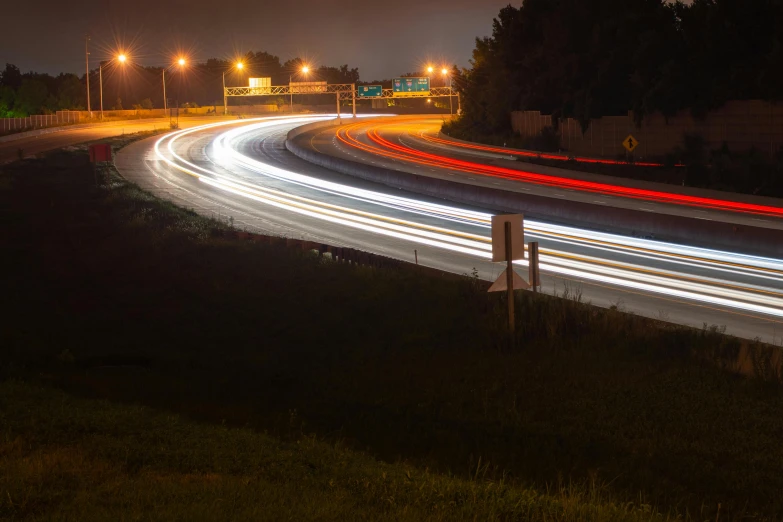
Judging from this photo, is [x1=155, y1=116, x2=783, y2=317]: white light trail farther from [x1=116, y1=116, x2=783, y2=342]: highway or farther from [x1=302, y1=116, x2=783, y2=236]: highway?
[x1=302, y1=116, x2=783, y2=236]: highway

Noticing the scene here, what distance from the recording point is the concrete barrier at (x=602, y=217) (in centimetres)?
2595

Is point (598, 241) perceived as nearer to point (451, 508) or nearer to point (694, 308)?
point (694, 308)

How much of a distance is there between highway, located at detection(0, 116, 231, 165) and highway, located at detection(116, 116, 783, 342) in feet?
24.8

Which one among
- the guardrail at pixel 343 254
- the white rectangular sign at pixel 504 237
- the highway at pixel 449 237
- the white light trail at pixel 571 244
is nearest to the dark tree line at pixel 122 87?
the highway at pixel 449 237

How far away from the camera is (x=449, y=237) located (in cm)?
3028

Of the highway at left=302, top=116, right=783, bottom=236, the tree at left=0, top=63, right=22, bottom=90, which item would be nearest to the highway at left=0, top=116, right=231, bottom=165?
the highway at left=302, top=116, right=783, bottom=236

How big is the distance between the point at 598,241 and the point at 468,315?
11.7 meters

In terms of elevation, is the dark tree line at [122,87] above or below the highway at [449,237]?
above

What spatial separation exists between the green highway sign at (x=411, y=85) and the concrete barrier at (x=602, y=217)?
72.5m

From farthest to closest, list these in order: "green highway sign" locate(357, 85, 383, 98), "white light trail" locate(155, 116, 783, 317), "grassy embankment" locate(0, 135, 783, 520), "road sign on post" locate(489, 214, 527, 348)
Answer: "green highway sign" locate(357, 85, 383, 98), "white light trail" locate(155, 116, 783, 317), "road sign on post" locate(489, 214, 527, 348), "grassy embankment" locate(0, 135, 783, 520)

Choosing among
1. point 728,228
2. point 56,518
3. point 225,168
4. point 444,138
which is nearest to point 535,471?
point 56,518

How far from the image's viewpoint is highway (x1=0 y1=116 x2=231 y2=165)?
204 feet

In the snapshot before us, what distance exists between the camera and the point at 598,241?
28.4m

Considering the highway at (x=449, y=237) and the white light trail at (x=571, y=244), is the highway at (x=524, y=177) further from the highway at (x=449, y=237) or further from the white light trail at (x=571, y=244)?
the highway at (x=449, y=237)
